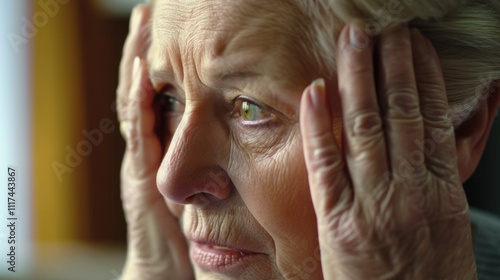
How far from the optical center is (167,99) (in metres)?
1.27

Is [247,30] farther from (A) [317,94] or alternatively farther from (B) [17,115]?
(B) [17,115]

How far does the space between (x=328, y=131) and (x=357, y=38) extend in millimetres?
133

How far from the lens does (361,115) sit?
0.91 metres

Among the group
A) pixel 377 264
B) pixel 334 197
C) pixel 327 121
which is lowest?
pixel 377 264

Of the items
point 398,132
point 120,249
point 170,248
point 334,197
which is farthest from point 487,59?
point 120,249

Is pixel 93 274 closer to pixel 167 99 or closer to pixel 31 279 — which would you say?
pixel 31 279

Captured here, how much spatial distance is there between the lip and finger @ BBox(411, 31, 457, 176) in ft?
1.03

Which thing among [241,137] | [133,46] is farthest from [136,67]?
[241,137]

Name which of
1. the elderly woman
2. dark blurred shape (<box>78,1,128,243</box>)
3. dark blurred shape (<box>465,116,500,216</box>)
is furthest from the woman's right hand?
dark blurred shape (<box>78,1,128,243</box>)

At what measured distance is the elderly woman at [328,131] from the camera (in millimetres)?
922

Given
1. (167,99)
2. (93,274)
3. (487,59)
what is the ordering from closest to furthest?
1. (487,59)
2. (167,99)
3. (93,274)

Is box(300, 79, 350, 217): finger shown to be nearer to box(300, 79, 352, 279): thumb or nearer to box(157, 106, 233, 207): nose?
box(300, 79, 352, 279): thumb

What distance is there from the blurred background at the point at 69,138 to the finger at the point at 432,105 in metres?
A: 1.55

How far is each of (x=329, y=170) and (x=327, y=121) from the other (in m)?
0.07
